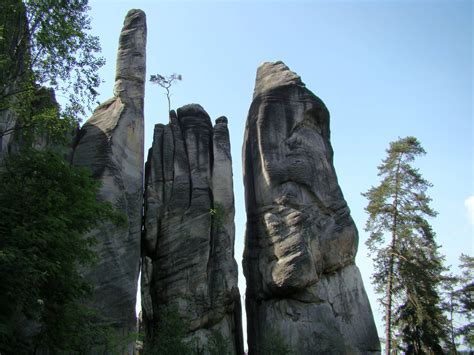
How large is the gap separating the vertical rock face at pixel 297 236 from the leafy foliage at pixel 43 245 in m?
8.97

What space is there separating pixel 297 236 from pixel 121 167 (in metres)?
7.56

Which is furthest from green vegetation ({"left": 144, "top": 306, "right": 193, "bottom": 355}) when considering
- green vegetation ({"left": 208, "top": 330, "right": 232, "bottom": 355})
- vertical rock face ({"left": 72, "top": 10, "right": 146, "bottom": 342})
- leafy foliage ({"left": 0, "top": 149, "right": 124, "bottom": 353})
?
leafy foliage ({"left": 0, "top": 149, "right": 124, "bottom": 353})

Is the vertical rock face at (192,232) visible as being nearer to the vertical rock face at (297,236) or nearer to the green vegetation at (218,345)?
the green vegetation at (218,345)

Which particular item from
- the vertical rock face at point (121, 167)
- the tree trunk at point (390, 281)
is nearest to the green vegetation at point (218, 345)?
the vertical rock face at point (121, 167)

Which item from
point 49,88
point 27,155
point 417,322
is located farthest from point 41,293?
point 417,322

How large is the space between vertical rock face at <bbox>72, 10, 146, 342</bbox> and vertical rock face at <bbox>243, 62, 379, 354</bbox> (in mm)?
5305

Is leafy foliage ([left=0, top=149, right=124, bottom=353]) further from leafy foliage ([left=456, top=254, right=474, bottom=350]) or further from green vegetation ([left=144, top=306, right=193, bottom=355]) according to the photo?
leafy foliage ([left=456, top=254, right=474, bottom=350])

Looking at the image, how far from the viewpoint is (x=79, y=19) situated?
16438 mm

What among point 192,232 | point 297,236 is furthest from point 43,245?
point 297,236

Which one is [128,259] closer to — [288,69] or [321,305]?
[321,305]

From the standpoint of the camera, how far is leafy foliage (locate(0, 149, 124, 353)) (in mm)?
10211

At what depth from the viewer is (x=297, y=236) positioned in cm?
2247

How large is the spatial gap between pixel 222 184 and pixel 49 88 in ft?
33.4

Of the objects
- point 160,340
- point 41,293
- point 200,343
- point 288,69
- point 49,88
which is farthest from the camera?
point 288,69
